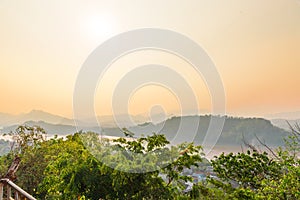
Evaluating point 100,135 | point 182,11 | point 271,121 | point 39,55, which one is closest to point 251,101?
point 271,121

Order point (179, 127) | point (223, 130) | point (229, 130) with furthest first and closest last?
1. point (229, 130)
2. point (223, 130)
3. point (179, 127)

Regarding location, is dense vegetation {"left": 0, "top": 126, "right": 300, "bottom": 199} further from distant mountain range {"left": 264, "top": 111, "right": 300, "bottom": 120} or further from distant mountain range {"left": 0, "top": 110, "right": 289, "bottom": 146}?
distant mountain range {"left": 264, "top": 111, "right": 300, "bottom": 120}

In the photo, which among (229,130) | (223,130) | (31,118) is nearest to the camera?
(223,130)

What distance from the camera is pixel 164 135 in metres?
2.21

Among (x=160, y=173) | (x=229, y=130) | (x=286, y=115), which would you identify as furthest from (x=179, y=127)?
(x=286, y=115)

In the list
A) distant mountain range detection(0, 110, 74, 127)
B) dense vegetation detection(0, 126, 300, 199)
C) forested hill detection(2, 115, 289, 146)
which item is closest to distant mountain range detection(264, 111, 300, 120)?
forested hill detection(2, 115, 289, 146)

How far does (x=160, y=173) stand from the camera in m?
2.06

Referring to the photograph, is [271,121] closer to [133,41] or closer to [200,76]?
[200,76]

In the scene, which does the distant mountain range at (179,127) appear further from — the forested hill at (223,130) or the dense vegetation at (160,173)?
the dense vegetation at (160,173)

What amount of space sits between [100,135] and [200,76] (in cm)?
113

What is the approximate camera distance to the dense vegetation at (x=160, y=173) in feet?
6.47

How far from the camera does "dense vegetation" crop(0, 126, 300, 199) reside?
197cm

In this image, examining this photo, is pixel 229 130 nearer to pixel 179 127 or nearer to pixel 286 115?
pixel 286 115

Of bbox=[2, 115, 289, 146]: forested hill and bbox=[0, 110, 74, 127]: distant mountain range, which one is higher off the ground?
bbox=[0, 110, 74, 127]: distant mountain range
